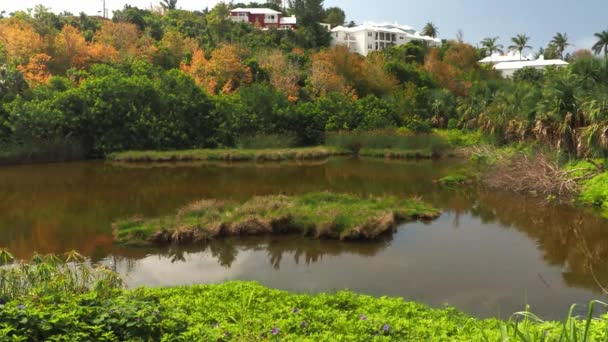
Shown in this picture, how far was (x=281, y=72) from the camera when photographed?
47906 mm

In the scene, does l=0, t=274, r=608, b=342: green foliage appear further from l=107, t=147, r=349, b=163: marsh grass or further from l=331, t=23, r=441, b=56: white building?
l=331, t=23, r=441, b=56: white building

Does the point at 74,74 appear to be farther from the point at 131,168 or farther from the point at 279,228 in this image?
the point at 279,228

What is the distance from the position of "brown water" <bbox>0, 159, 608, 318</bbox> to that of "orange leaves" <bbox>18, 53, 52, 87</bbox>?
57.0ft

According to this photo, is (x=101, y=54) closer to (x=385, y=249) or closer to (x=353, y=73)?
(x=353, y=73)

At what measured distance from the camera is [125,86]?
3588cm

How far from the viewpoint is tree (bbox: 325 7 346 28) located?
90575 mm

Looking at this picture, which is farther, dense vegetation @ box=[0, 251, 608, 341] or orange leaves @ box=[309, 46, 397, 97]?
orange leaves @ box=[309, 46, 397, 97]

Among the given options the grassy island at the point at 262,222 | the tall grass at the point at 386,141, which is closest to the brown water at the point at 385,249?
the grassy island at the point at 262,222

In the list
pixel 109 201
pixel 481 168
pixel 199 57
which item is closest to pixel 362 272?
pixel 109 201

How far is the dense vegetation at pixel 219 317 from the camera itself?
5.65 metres

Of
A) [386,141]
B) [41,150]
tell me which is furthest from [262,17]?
[41,150]

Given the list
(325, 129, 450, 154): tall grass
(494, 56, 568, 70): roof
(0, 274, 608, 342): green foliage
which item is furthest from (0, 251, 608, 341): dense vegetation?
(494, 56, 568, 70): roof

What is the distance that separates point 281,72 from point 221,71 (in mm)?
5254

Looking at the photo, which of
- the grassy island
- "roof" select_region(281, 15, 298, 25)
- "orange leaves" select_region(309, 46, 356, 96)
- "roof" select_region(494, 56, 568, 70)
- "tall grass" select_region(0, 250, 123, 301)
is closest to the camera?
"tall grass" select_region(0, 250, 123, 301)
